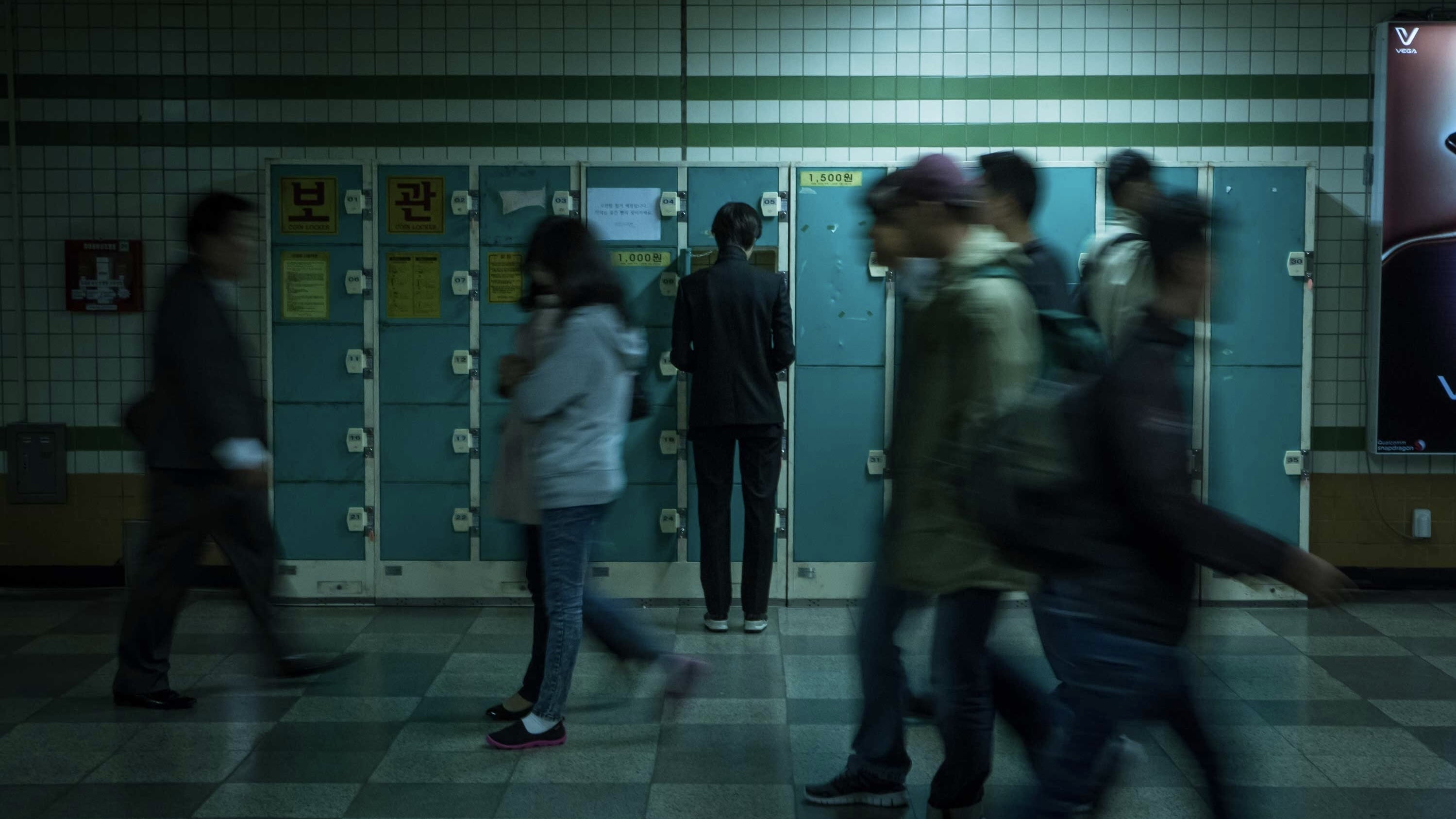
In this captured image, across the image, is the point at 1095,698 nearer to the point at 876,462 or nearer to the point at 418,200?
the point at 876,462

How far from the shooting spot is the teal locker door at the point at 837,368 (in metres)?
5.40

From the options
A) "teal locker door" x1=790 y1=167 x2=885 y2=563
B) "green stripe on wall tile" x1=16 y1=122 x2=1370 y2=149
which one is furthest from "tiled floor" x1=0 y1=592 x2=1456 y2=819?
"green stripe on wall tile" x1=16 y1=122 x2=1370 y2=149

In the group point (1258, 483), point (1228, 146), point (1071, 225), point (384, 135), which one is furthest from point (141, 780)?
point (1228, 146)

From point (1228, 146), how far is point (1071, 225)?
3.28 ft

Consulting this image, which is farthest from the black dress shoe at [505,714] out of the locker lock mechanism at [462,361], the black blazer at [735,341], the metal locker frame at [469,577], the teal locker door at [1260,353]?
the teal locker door at [1260,353]

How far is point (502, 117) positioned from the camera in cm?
575

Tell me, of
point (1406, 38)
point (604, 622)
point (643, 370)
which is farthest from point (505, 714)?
point (1406, 38)

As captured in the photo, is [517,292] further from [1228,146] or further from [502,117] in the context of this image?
[1228,146]

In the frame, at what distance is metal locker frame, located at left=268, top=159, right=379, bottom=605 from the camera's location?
5.40 meters

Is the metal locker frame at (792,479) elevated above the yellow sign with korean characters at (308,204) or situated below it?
below

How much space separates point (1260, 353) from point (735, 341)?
93.5 inches

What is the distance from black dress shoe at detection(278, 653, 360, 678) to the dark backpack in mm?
2475

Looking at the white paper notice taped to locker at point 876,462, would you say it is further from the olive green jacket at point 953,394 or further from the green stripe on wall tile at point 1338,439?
the olive green jacket at point 953,394

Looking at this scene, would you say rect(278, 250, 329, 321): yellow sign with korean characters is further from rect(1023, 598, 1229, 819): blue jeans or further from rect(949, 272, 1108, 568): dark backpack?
rect(1023, 598, 1229, 819): blue jeans
